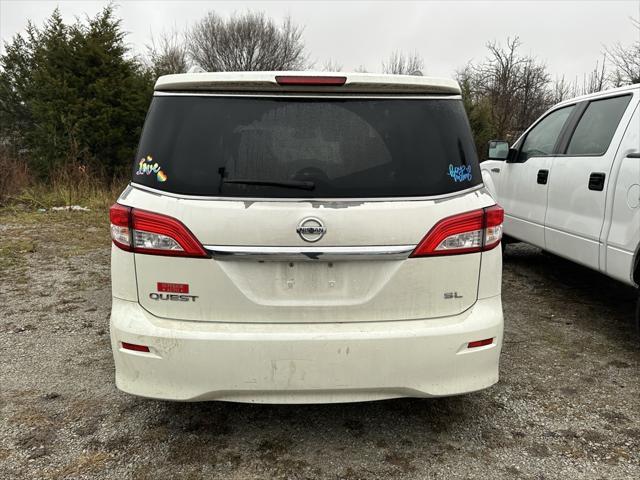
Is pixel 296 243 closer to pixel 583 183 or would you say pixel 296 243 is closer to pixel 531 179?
pixel 583 183

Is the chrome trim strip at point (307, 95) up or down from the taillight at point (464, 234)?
up

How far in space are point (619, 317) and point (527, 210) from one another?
128cm

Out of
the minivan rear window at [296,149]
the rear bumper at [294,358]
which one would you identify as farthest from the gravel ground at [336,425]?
the minivan rear window at [296,149]

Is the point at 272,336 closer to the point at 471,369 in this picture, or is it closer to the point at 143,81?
the point at 471,369

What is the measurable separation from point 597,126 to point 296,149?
3223 mm

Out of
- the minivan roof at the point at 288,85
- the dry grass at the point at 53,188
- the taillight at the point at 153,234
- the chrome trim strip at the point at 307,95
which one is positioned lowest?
the dry grass at the point at 53,188

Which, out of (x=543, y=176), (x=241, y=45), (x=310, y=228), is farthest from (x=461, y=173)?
(x=241, y=45)

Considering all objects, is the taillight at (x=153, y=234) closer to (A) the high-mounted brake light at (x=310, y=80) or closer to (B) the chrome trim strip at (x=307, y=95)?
(B) the chrome trim strip at (x=307, y=95)

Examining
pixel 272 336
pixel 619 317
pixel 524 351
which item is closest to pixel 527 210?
pixel 619 317

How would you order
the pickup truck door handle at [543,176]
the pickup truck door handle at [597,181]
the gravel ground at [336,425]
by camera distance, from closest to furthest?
1. the gravel ground at [336,425]
2. the pickup truck door handle at [597,181]
3. the pickup truck door handle at [543,176]

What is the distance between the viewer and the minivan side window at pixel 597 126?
4035mm

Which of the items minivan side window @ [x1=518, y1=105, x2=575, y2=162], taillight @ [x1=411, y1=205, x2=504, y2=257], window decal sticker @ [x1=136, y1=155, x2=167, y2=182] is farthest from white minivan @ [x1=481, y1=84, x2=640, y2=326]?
window decal sticker @ [x1=136, y1=155, x2=167, y2=182]

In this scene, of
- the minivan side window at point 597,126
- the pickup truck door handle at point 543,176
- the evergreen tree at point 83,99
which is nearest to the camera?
the minivan side window at point 597,126

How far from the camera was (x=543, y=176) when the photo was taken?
4.82 meters
